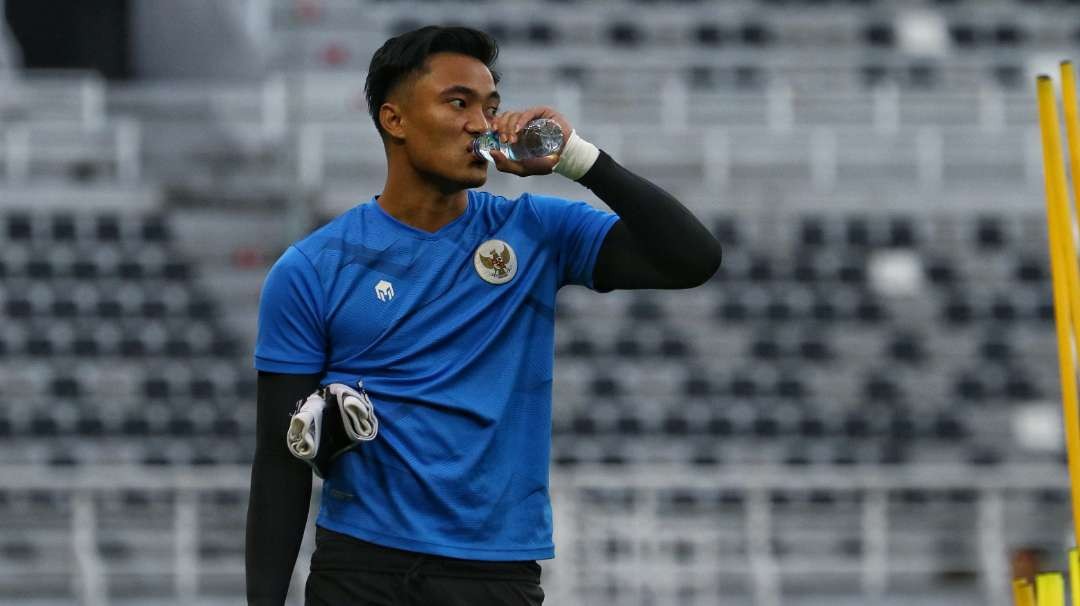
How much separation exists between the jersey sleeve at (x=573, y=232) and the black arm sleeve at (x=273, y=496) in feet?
1.30

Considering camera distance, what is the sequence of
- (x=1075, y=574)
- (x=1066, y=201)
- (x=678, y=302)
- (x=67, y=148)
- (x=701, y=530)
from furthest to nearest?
(x=67, y=148), (x=678, y=302), (x=701, y=530), (x=1066, y=201), (x=1075, y=574)

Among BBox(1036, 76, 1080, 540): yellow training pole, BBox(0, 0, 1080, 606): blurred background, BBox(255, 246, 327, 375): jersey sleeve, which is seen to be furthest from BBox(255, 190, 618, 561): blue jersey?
BBox(0, 0, 1080, 606): blurred background

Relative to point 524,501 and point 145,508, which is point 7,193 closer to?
point 145,508

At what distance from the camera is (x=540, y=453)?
8.57 ft

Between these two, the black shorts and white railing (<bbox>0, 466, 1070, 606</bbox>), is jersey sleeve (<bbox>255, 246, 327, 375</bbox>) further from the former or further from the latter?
white railing (<bbox>0, 466, 1070, 606</bbox>)

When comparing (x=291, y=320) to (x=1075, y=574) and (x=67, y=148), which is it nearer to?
(x=1075, y=574)

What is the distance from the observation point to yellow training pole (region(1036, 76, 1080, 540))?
2703 millimetres

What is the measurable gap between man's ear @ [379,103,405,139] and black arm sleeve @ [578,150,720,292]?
0.93 feet

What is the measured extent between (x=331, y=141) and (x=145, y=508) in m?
4.86

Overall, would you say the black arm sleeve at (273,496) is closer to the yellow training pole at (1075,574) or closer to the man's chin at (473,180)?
the man's chin at (473,180)

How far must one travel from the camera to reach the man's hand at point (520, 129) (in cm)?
245

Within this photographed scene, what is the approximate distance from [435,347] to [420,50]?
418 mm

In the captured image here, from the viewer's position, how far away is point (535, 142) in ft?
8.08

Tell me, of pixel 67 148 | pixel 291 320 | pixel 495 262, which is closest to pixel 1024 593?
pixel 495 262
